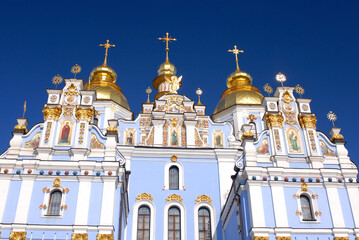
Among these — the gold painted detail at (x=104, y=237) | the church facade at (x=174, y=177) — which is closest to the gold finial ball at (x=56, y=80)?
the church facade at (x=174, y=177)

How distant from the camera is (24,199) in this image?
17.1 meters

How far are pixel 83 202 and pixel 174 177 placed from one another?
6.44m

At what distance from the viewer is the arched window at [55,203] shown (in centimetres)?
1700

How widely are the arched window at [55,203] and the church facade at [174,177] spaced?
1.5 inches

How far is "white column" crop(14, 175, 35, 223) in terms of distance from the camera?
16.7 m

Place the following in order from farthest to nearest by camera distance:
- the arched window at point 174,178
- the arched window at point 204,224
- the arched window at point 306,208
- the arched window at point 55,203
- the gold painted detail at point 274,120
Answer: the arched window at point 174,178, the arched window at point 204,224, the gold painted detail at point 274,120, the arched window at point 306,208, the arched window at point 55,203

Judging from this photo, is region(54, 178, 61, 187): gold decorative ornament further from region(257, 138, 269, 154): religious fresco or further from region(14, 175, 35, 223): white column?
region(257, 138, 269, 154): religious fresco

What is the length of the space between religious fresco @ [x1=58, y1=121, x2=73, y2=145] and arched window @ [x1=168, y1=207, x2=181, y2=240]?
239 inches

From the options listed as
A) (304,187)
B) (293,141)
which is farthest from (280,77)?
(304,187)

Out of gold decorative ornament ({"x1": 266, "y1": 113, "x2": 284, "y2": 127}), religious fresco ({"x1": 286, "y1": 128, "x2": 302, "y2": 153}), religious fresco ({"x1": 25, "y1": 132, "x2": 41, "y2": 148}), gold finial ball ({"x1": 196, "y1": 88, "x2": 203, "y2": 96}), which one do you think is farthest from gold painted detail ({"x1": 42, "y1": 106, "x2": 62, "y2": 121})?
religious fresco ({"x1": 286, "y1": 128, "x2": 302, "y2": 153})

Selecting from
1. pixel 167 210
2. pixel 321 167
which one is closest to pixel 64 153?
pixel 167 210

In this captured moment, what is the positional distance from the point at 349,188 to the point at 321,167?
4.71ft

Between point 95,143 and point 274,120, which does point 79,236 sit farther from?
point 274,120

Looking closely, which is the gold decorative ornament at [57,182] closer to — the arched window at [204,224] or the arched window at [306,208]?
the arched window at [204,224]
